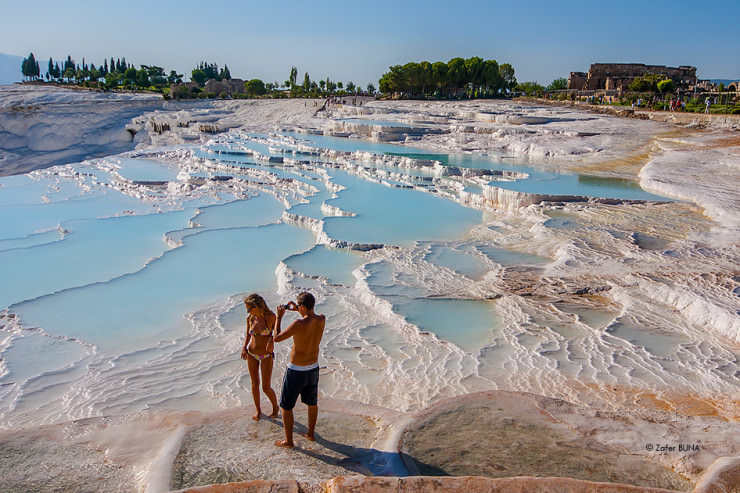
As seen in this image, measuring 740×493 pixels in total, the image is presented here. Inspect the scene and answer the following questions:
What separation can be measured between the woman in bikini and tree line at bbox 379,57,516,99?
3982 centimetres

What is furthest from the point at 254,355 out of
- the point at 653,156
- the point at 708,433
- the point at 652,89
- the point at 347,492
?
the point at 652,89

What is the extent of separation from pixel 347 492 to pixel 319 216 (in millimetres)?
7655

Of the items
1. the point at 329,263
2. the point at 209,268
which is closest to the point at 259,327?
the point at 329,263

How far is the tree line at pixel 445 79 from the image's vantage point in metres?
40.8

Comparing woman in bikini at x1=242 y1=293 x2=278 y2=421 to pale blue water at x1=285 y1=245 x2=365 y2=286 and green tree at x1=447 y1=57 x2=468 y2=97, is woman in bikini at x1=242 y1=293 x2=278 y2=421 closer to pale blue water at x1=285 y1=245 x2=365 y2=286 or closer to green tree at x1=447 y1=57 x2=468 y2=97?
pale blue water at x1=285 y1=245 x2=365 y2=286

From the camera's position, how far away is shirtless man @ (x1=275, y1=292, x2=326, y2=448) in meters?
2.84

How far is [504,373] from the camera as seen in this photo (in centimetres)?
433

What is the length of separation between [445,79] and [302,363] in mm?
40991

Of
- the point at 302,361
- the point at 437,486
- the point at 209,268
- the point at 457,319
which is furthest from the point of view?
the point at 209,268

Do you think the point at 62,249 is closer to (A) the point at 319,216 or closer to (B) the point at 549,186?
(A) the point at 319,216

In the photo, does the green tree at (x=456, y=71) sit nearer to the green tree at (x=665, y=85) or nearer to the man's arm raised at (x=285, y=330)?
the green tree at (x=665, y=85)

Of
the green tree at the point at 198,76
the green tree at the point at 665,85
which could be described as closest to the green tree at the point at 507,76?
the green tree at the point at 665,85

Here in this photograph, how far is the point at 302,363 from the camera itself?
113 inches

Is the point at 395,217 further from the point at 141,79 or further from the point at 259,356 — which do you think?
the point at 141,79
